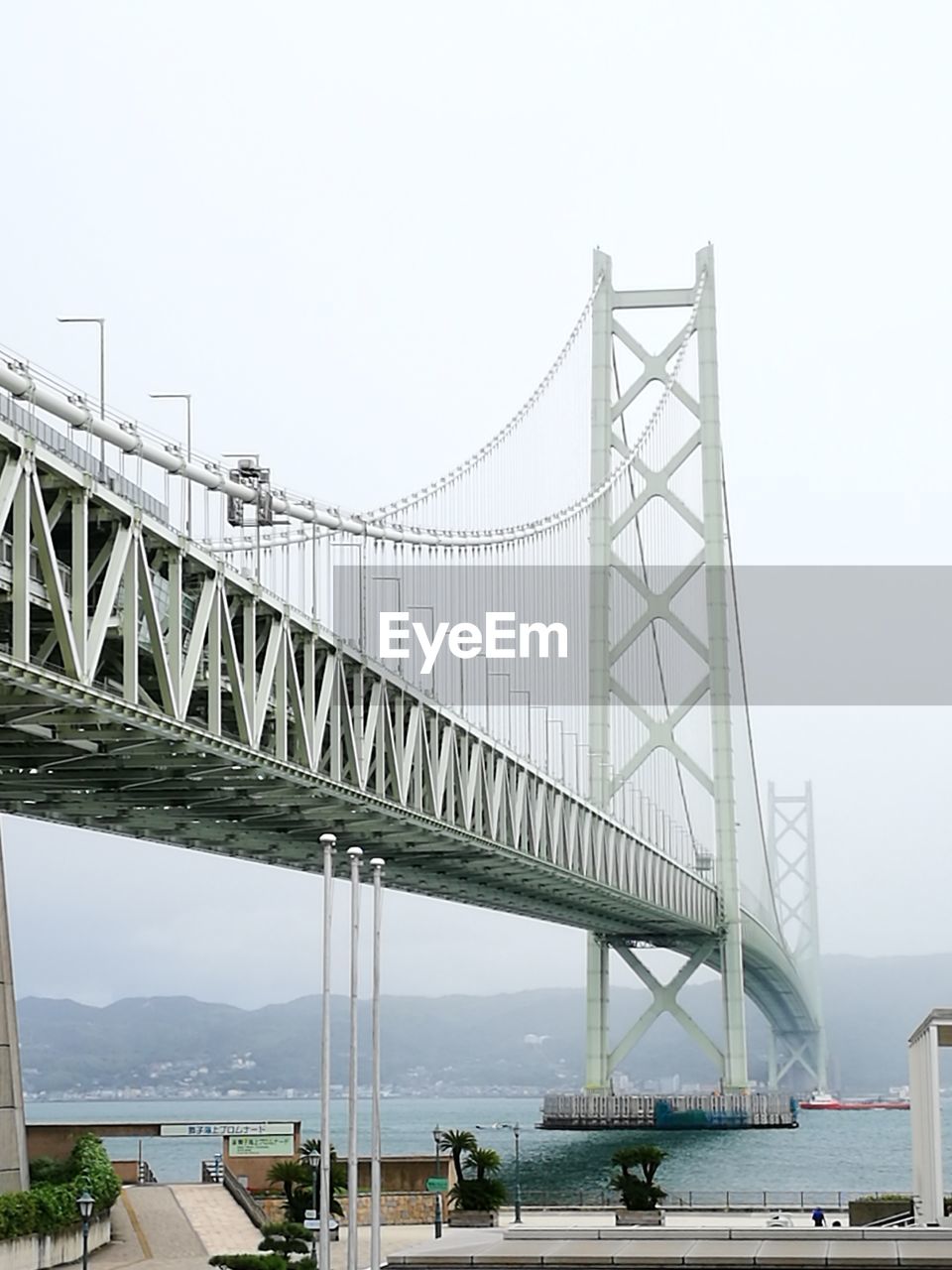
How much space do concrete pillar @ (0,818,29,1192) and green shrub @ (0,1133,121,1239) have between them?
340mm

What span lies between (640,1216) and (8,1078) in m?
12.3

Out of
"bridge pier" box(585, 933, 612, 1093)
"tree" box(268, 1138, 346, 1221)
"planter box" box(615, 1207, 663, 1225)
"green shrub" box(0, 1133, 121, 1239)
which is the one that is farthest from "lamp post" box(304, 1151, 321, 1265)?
"bridge pier" box(585, 933, 612, 1093)

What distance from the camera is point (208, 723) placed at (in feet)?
82.0

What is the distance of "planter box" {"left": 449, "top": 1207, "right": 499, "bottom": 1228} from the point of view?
38.9 m

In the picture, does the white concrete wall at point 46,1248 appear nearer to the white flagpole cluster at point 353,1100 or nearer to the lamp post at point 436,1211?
the white flagpole cluster at point 353,1100

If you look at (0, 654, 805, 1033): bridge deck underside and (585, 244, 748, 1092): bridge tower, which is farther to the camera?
(585, 244, 748, 1092): bridge tower

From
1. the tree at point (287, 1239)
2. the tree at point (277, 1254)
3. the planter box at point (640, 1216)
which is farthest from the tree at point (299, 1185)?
the planter box at point (640, 1216)

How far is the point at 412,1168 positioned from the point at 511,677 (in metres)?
10.1

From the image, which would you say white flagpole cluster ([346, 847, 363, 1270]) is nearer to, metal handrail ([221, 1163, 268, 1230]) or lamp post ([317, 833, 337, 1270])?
lamp post ([317, 833, 337, 1270])

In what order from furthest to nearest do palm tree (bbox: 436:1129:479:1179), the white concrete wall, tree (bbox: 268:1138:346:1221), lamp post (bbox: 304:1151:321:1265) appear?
palm tree (bbox: 436:1129:479:1179)
tree (bbox: 268:1138:346:1221)
lamp post (bbox: 304:1151:321:1265)
the white concrete wall

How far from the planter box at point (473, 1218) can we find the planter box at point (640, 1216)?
6.85 ft

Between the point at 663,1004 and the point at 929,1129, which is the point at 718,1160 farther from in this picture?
the point at 929,1129

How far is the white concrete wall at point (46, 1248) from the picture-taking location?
27552 millimetres

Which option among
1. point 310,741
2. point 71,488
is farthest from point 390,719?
point 71,488
